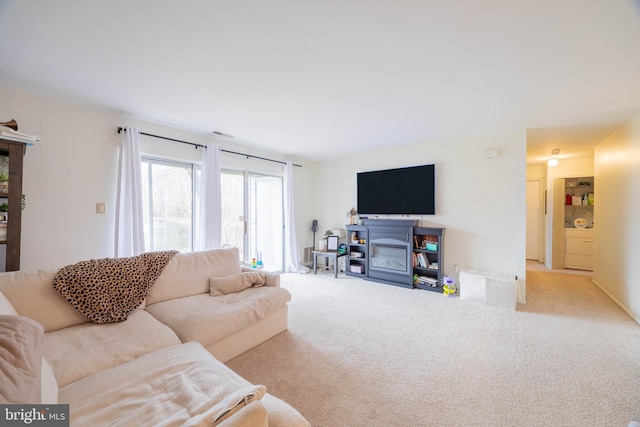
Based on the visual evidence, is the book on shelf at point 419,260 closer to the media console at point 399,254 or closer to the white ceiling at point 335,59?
the media console at point 399,254

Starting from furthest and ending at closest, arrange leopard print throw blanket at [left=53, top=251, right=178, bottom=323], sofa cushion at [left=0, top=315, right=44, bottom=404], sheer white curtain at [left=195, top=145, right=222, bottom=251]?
1. sheer white curtain at [left=195, top=145, right=222, bottom=251]
2. leopard print throw blanket at [left=53, top=251, right=178, bottom=323]
3. sofa cushion at [left=0, top=315, right=44, bottom=404]

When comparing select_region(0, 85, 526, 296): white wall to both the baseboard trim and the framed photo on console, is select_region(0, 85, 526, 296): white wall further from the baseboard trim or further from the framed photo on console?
the baseboard trim

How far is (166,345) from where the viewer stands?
5.23 feet

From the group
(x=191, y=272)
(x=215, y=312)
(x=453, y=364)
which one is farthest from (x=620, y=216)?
(x=191, y=272)

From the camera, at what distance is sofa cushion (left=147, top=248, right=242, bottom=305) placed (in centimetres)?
225

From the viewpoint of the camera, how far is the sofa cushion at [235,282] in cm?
247

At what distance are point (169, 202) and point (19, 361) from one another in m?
2.88

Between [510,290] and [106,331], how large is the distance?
4.11 m

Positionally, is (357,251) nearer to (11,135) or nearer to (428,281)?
(428,281)

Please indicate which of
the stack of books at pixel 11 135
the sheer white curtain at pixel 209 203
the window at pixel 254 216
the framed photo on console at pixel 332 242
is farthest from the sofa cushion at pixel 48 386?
the framed photo on console at pixel 332 242

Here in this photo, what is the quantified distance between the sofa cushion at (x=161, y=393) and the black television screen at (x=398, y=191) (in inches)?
148

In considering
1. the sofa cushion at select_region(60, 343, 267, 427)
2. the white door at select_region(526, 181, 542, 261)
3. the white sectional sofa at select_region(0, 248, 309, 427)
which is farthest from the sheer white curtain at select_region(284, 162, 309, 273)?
the white door at select_region(526, 181, 542, 261)

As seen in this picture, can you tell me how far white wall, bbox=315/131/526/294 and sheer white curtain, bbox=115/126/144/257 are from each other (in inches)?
153

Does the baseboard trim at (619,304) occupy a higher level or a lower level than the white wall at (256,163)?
lower
